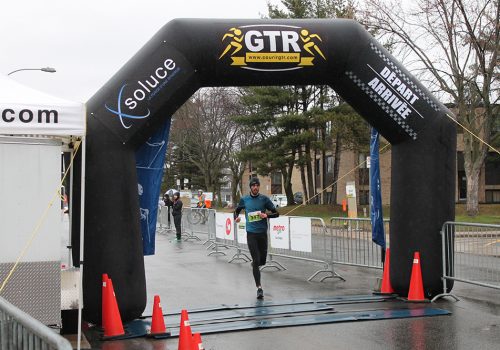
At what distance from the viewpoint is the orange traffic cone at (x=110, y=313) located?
7234 millimetres

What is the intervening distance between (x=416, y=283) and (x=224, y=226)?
885cm

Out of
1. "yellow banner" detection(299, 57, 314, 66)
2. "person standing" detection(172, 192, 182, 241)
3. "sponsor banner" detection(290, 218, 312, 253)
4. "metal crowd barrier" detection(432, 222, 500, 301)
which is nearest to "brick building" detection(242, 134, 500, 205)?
"person standing" detection(172, 192, 182, 241)

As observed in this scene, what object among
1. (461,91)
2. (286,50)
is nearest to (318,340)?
(286,50)

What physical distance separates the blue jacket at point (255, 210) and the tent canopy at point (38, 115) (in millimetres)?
4330

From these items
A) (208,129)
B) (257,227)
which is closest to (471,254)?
(257,227)

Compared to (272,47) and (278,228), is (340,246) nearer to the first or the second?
(278,228)

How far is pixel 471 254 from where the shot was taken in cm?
1017

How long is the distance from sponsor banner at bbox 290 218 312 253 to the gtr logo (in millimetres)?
5178

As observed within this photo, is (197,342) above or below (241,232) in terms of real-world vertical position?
below

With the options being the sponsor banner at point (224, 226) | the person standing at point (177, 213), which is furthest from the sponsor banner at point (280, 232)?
the person standing at point (177, 213)

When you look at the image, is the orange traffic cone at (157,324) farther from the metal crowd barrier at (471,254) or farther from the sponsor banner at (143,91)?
the metal crowd barrier at (471,254)

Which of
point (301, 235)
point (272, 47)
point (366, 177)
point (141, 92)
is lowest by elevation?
point (301, 235)

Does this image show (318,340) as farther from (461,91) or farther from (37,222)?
(461,91)

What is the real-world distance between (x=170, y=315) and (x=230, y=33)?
4.01 m
